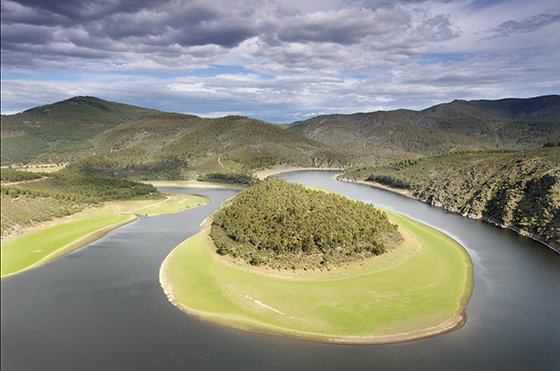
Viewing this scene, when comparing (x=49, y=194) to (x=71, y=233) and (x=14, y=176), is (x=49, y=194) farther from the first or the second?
(x=71, y=233)

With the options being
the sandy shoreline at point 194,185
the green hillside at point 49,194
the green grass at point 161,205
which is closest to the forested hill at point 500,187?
the sandy shoreline at point 194,185

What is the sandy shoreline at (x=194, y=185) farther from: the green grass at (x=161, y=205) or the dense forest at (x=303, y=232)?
the dense forest at (x=303, y=232)

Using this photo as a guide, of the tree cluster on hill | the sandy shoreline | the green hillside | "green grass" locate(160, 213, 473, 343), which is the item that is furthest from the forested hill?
the tree cluster on hill

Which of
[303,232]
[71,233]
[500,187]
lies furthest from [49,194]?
[500,187]

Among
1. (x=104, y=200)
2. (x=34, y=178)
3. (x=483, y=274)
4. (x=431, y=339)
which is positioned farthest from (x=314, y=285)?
(x=34, y=178)

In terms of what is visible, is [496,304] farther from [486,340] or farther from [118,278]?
[118,278]

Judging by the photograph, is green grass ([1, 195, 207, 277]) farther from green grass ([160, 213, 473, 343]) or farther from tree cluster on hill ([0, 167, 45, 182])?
tree cluster on hill ([0, 167, 45, 182])
